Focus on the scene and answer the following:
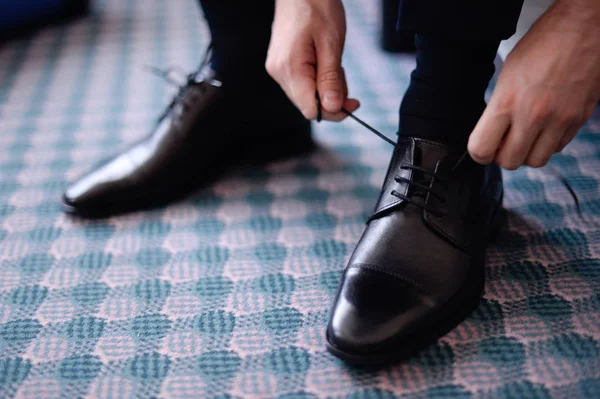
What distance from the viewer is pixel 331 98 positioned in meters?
0.60

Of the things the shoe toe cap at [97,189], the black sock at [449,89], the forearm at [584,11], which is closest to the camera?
the forearm at [584,11]

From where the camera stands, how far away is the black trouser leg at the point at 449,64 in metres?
0.53

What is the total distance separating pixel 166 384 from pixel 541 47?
1.65 feet

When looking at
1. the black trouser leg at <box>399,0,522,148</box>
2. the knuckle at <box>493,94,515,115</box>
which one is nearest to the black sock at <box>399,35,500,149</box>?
the black trouser leg at <box>399,0,522,148</box>

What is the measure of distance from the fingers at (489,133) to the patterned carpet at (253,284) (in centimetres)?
19

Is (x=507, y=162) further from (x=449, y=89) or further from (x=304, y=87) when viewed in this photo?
(x=304, y=87)

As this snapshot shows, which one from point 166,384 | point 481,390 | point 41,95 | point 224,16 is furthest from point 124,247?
point 41,95

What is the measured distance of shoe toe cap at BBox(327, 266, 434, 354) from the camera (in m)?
0.51

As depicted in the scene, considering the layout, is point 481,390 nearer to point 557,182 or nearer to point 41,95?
point 557,182

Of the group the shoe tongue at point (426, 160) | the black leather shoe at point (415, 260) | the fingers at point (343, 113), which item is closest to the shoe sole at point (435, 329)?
the black leather shoe at point (415, 260)

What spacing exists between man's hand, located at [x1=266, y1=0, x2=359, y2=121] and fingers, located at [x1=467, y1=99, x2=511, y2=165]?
0.55 feet

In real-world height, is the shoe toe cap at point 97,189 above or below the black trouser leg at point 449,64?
below

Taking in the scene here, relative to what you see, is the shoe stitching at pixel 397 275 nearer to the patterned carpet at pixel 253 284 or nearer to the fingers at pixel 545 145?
the patterned carpet at pixel 253 284

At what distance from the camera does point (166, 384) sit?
0.53 m
